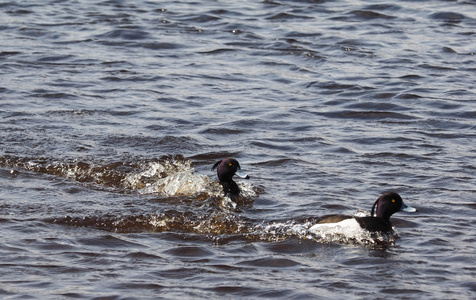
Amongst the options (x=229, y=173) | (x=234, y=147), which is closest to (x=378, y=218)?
(x=229, y=173)

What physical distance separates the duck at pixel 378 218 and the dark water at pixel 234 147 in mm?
180

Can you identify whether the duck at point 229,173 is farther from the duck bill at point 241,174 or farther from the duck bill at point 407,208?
the duck bill at point 407,208

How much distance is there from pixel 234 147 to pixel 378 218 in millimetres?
3286

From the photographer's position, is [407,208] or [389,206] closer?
[389,206]

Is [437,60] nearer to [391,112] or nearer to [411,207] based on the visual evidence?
[391,112]

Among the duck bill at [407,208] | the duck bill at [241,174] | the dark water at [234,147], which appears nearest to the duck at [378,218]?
the duck bill at [407,208]

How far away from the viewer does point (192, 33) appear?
18297mm

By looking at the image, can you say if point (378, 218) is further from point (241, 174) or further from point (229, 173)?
point (229, 173)

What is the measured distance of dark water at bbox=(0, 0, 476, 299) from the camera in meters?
7.38

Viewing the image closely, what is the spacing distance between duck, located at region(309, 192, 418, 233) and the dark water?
0.18 meters

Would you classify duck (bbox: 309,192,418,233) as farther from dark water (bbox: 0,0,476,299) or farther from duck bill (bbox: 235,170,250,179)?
duck bill (bbox: 235,170,250,179)

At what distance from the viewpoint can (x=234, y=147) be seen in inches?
449

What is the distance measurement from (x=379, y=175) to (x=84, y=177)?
343cm

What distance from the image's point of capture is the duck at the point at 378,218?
331 inches
